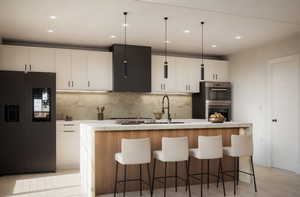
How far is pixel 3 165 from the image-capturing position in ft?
17.0

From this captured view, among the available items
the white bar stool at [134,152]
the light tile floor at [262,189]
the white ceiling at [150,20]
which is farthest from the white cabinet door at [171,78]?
the white bar stool at [134,152]

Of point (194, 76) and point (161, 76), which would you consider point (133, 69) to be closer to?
point (161, 76)

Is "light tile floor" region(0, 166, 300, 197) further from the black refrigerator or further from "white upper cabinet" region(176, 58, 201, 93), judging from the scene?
"white upper cabinet" region(176, 58, 201, 93)

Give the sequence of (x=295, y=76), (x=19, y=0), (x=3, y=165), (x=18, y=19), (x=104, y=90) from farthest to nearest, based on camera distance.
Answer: (x=104, y=90), (x=295, y=76), (x=3, y=165), (x=18, y=19), (x=19, y=0)

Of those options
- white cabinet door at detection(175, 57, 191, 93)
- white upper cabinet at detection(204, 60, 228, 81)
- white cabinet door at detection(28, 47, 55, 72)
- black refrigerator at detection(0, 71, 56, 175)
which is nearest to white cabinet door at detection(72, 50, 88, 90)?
white cabinet door at detection(28, 47, 55, 72)

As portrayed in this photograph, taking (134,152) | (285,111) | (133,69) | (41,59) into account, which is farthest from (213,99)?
(41,59)

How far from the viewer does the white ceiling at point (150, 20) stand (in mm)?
3863

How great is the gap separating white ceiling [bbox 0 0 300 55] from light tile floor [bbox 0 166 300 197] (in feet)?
8.56

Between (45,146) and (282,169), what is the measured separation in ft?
15.4

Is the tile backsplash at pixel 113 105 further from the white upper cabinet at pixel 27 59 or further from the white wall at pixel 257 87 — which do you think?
the white wall at pixel 257 87

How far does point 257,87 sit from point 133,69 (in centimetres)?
284

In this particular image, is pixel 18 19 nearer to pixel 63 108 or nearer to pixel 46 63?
pixel 46 63

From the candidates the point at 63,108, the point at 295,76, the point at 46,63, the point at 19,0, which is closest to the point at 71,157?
the point at 63,108

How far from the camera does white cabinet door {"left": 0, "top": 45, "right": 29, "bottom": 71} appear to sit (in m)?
5.55
